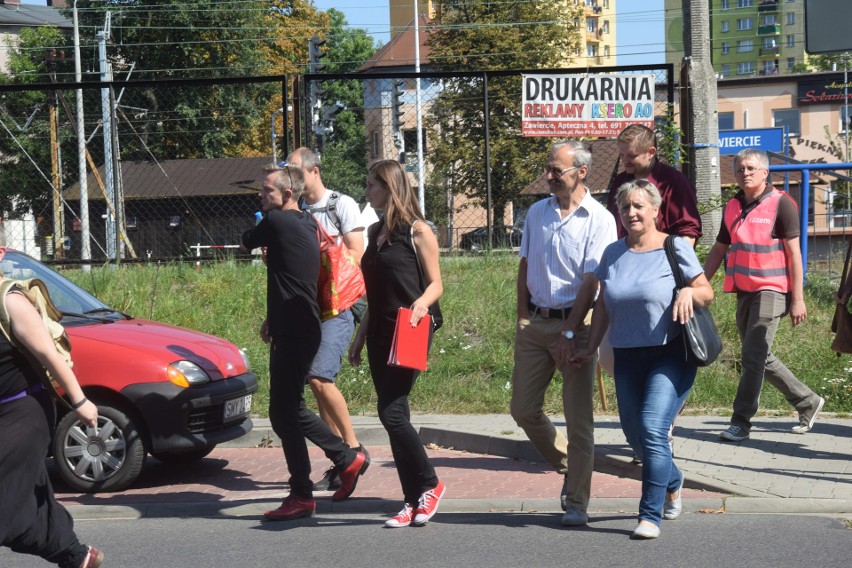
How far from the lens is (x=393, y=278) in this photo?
620 cm

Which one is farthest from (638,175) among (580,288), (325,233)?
(325,233)

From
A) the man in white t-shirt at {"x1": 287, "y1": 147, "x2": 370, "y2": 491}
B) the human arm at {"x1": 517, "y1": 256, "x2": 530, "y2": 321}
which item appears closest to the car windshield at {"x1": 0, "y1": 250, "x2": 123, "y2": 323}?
the man in white t-shirt at {"x1": 287, "y1": 147, "x2": 370, "y2": 491}

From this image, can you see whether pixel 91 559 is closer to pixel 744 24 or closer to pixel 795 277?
pixel 795 277

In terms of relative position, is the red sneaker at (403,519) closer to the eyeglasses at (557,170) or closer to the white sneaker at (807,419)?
the eyeglasses at (557,170)

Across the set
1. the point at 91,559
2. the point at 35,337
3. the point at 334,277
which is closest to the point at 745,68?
the point at 334,277

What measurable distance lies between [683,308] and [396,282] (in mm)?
1508

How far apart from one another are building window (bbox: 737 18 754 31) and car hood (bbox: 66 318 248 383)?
13113cm

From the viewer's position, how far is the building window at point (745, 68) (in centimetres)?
12719

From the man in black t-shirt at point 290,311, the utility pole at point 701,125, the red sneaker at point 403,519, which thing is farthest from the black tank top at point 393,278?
the utility pole at point 701,125

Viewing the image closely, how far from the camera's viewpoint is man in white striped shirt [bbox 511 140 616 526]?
617cm

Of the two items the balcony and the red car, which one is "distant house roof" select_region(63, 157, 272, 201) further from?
the balcony

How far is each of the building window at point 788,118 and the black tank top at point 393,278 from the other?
200ft

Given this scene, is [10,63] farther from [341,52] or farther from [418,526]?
[418,526]

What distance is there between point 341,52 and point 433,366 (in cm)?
7092
